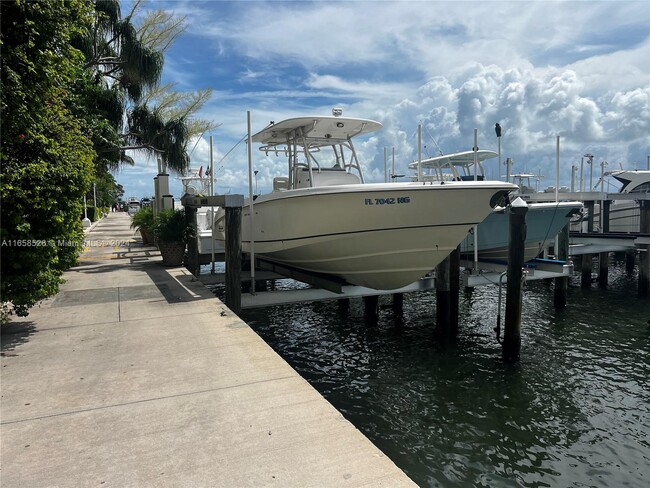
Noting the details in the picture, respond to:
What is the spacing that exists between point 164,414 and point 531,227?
1192 cm

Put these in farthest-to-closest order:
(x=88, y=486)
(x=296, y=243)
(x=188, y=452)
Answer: (x=296, y=243) → (x=188, y=452) → (x=88, y=486)

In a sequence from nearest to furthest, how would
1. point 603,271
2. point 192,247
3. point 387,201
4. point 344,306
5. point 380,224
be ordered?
1. point 387,201
2. point 380,224
3. point 192,247
4. point 344,306
5. point 603,271

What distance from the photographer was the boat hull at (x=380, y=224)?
24.7ft

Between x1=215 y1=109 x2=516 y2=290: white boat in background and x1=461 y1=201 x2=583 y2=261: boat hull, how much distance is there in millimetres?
4889

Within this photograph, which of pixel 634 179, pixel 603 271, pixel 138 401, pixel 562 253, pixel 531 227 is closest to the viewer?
pixel 138 401

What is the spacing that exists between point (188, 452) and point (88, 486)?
0.58 meters

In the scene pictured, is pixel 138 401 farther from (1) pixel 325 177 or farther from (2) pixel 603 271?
(2) pixel 603 271

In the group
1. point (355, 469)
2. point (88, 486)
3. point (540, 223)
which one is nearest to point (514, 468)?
point (355, 469)

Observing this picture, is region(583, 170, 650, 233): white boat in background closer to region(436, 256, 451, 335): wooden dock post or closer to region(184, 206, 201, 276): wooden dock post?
region(436, 256, 451, 335): wooden dock post

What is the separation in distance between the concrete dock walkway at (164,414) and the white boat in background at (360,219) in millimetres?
2540

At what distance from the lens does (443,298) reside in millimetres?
10461

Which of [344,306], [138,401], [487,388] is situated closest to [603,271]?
[344,306]

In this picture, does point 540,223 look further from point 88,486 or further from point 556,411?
point 88,486

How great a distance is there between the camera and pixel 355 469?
2846 millimetres
